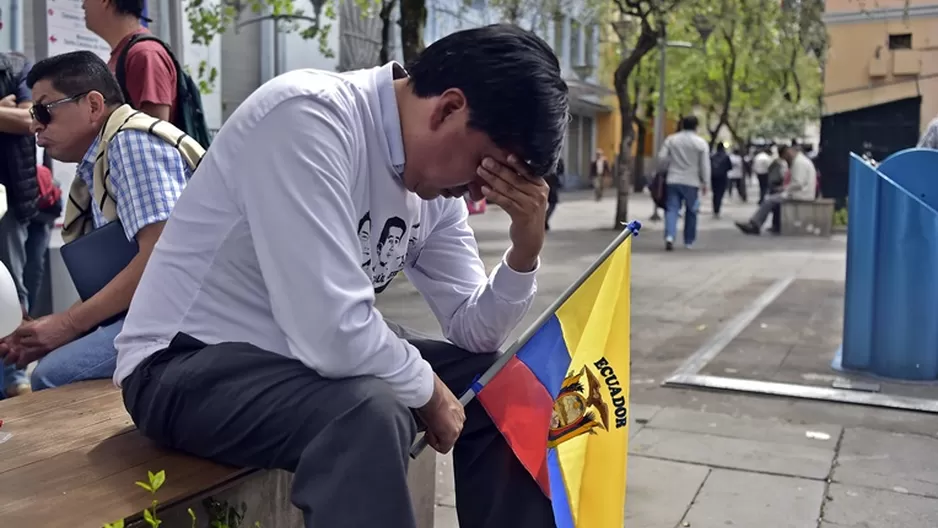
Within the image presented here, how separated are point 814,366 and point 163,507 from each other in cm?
484

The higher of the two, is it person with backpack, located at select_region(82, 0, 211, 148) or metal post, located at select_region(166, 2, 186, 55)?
metal post, located at select_region(166, 2, 186, 55)

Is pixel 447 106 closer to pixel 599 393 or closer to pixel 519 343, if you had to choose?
pixel 519 343

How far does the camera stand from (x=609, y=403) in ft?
9.20

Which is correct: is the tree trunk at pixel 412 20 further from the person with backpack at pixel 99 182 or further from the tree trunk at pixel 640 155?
the tree trunk at pixel 640 155

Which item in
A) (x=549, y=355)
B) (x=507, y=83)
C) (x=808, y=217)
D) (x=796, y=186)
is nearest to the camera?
(x=507, y=83)

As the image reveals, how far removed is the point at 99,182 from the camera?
3.02m

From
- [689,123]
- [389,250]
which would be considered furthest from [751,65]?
[389,250]

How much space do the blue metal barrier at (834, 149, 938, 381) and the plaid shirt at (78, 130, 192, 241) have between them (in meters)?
3.92

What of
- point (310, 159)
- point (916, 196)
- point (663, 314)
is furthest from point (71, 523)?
point (663, 314)

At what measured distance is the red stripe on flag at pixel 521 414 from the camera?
8.16ft

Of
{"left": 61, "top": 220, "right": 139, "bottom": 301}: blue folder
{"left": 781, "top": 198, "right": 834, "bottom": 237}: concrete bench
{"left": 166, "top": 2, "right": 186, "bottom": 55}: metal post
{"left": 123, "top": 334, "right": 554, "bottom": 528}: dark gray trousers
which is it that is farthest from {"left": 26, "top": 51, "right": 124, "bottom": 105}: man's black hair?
{"left": 781, "top": 198, "right": 834, "bottom": 237}: concrete bench

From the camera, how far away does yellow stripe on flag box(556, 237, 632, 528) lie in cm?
266

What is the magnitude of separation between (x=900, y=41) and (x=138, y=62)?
701 inches

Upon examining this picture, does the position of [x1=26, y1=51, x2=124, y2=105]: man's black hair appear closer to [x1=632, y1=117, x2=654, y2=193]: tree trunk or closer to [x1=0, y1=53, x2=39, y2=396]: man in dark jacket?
[x1=0, y1=53, x2=39, y2=396]: man in dark jacket
